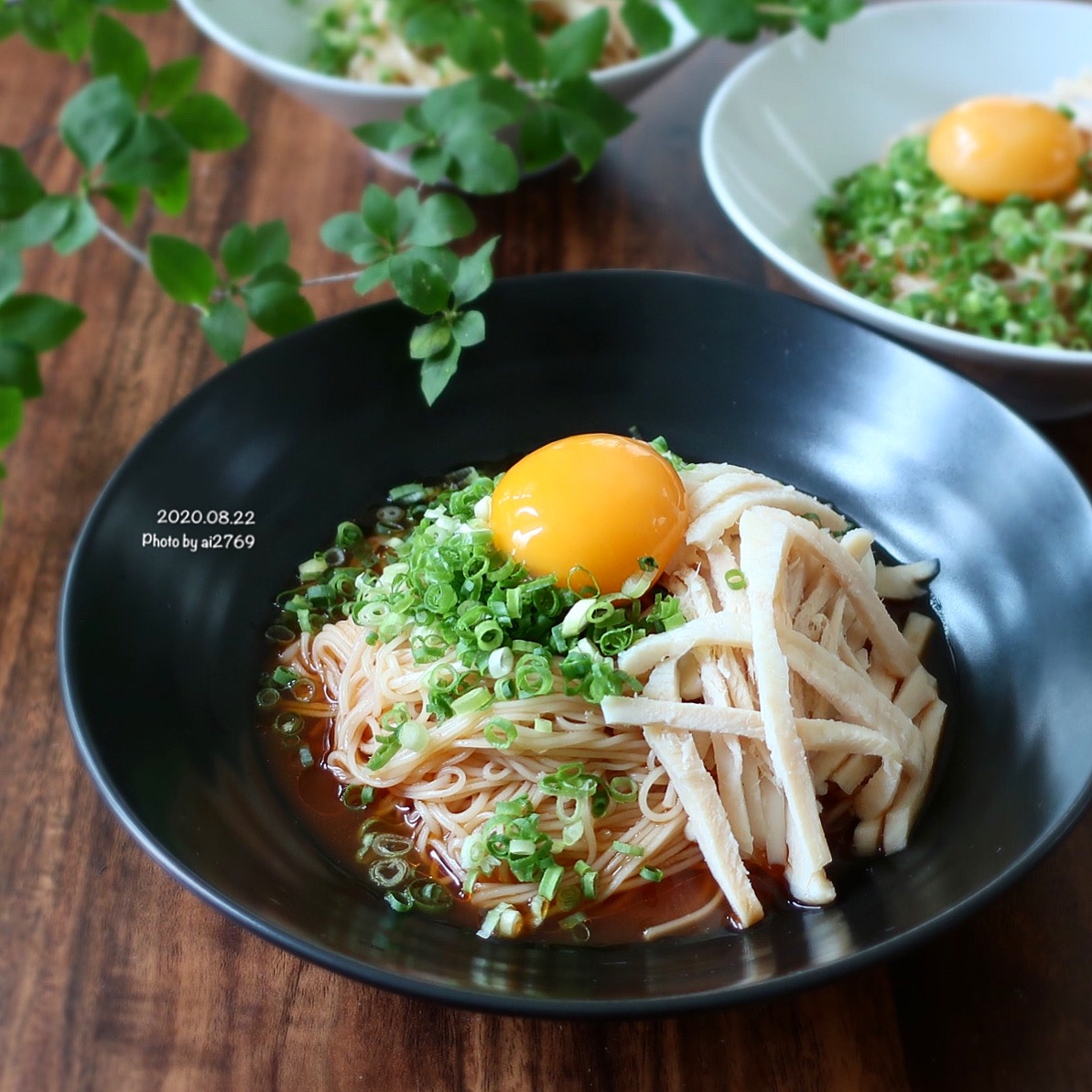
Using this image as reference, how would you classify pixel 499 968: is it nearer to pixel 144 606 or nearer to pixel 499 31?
pixel 144 606

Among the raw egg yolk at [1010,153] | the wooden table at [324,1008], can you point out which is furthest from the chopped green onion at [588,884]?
the raw egg yolk at [1010,153]

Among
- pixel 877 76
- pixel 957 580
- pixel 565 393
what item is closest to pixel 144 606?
pixel 565 393

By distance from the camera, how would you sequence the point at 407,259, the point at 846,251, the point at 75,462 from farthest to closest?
the point at 846,251, the point at 75,462, the point at 407,259

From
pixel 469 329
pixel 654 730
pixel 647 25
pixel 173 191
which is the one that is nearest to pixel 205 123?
pixel 173 191

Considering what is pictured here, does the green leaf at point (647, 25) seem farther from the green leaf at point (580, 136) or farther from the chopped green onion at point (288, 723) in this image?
the chopped green onion at point (288, 723)

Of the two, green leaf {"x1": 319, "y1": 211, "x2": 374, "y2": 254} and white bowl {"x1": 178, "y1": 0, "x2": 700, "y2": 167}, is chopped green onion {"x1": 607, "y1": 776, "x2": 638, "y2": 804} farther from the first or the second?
white bowl {"x1": 178, "y1": 0, "x2": 700, "y2": 167}

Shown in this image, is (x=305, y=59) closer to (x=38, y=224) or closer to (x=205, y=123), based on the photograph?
(x=205, y=123)

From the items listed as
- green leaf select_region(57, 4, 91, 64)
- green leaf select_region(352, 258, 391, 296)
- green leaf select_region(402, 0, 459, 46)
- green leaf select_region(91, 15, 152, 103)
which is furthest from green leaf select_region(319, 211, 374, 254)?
green leaf select_region(402, 0, 459, 46)
